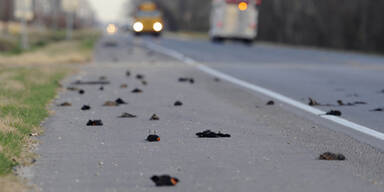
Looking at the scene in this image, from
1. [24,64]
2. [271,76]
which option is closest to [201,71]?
[271,76]

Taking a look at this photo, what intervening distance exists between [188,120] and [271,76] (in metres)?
8.41

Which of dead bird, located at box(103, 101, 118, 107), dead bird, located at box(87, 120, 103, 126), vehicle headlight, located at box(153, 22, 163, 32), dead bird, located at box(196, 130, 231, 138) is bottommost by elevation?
vehicle headlight, located at box(153, 22, 163, 32)

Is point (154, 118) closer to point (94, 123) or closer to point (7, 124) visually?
point (94, 123)

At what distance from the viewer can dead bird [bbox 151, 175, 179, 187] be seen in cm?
521

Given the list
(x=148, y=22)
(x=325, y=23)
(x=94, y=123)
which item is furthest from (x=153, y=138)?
(x=148, y=22)

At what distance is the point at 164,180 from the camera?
5.25 meters

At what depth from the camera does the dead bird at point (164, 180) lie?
521cm

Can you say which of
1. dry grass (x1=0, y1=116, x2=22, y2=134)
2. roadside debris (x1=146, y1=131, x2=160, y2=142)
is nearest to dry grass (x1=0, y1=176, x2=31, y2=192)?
dry grass (x1=0, y1=116, x2=22, y2=134)

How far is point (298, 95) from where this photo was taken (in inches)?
483

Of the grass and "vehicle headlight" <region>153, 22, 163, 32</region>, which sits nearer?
the grass

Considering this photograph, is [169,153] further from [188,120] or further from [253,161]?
[188,120]

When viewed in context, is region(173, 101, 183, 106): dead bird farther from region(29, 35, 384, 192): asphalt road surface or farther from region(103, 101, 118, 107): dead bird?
region(103, 101, 118, 107): dead bird

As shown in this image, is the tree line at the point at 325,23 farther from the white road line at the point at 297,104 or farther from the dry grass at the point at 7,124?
the dry grass at the point at 7,124

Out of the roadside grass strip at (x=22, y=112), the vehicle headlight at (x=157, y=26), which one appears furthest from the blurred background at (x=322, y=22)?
the roadside grass strip at (x=22, y=112)
